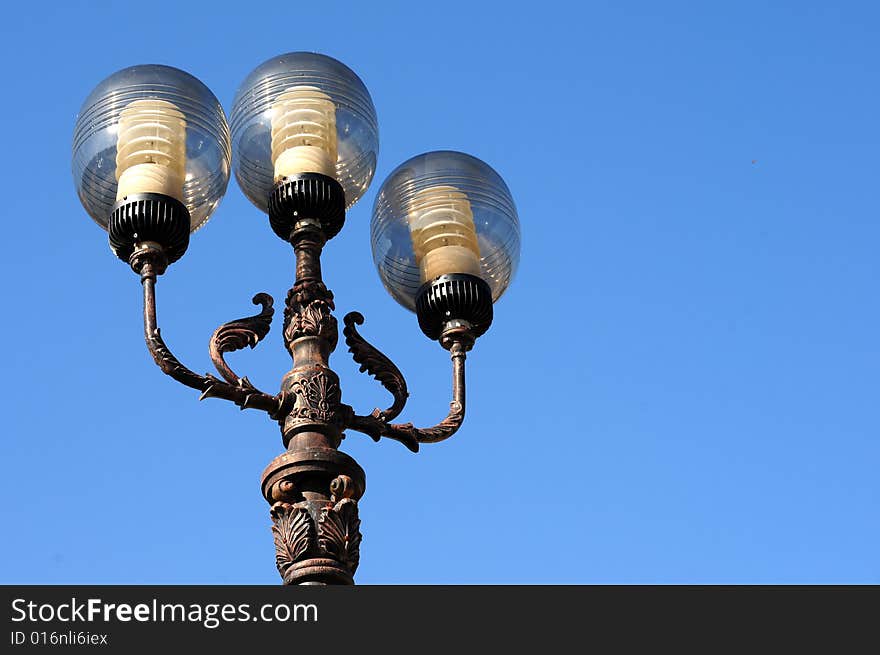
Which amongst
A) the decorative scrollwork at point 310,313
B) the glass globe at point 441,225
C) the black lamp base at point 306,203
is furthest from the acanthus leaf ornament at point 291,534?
the glass globe at point 441,225

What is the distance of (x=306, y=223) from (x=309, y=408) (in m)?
0.95

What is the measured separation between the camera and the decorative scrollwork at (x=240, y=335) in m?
7.11

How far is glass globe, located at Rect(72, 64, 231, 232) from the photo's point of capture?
750 cm

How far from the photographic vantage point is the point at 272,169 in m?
7.83

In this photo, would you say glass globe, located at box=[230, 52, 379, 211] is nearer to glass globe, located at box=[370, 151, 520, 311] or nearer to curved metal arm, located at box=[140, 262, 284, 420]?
glass globe, located at box=[370, 151, 520, 311]

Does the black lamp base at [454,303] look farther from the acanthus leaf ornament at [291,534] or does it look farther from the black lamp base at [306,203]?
the acanthus leaf ornament at [291,534]

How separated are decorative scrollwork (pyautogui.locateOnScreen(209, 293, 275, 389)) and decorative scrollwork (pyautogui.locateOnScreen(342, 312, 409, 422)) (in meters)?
0.35

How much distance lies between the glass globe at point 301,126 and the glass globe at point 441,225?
24cm
